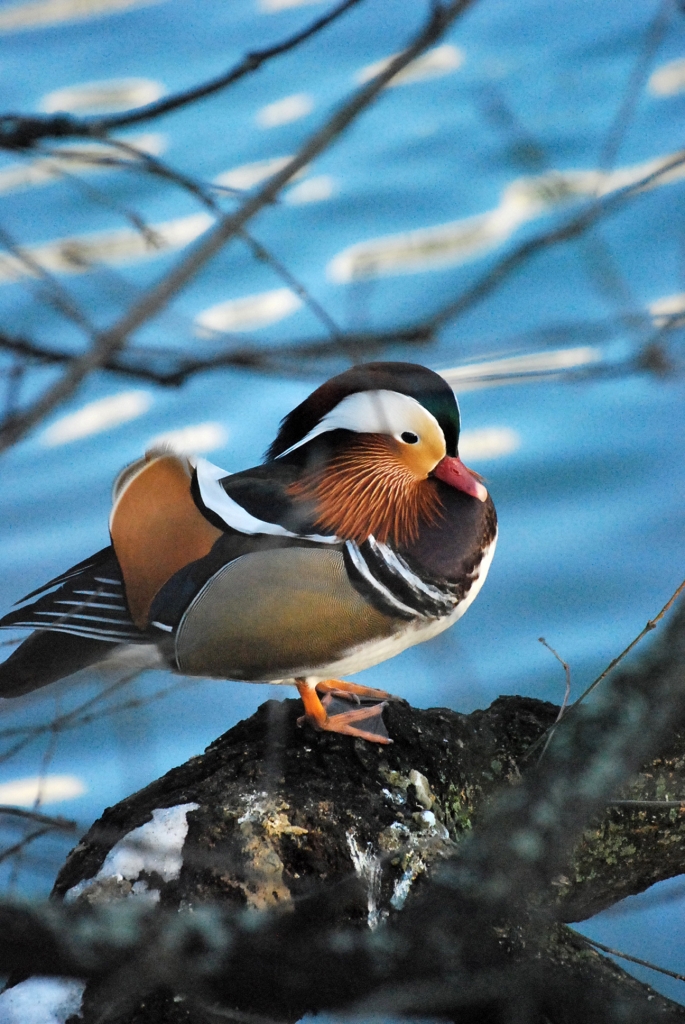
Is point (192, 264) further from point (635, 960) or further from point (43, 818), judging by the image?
point (635, 960)

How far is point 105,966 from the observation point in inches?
21.1

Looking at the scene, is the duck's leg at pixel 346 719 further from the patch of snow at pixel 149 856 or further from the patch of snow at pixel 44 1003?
the patch of snow at pixel 44 1003

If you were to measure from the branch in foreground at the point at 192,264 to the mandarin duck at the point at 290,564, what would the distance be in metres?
0.41

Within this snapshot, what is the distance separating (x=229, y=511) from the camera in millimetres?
826

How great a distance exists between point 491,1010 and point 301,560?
1.22 feet

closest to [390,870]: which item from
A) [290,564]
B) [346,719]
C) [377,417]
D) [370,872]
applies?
[370,872]

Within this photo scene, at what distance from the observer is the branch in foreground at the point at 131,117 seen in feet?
1.44

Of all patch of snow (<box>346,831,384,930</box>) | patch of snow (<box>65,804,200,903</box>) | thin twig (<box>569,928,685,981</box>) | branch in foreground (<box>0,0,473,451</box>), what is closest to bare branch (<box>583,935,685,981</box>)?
thin twig (<box>569,928,685,981</box>)

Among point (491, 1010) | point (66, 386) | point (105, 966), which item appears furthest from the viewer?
point (491, 1010)

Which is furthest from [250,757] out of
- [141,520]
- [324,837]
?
[141,520]

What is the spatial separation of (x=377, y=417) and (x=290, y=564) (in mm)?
139

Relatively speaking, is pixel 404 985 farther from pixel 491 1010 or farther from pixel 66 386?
pixel 66 386

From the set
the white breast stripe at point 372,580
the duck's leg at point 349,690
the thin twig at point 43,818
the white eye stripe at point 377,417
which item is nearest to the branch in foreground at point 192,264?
the thin twig at point 43,818

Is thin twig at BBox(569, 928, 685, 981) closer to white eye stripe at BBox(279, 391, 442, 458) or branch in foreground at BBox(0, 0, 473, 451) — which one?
white eye stripe at BBox(279, 391, 442, 458)
